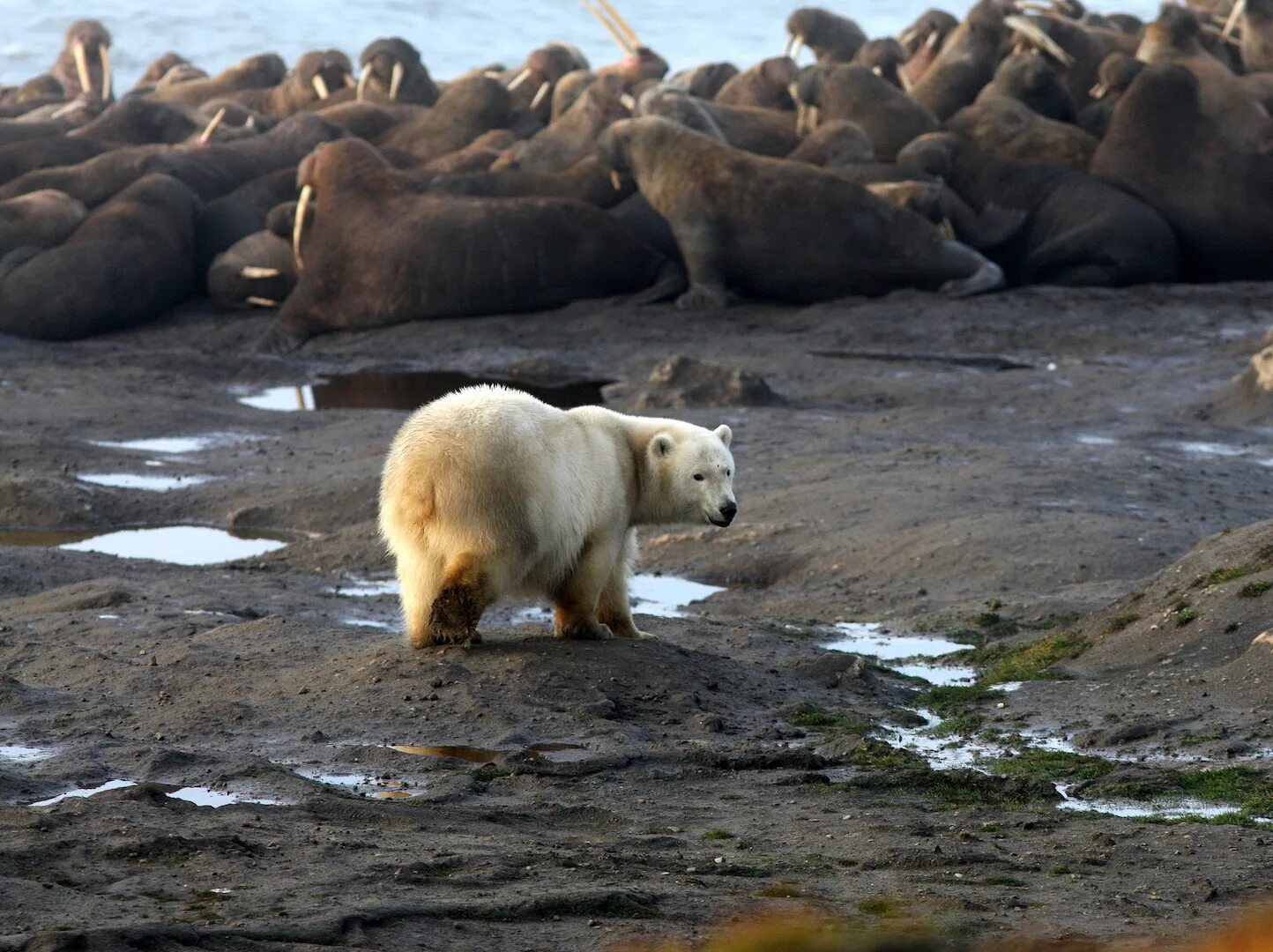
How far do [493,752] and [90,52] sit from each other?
111 ft

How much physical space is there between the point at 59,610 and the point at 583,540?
2902mm

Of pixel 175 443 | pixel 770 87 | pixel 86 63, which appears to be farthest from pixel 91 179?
pixel 86 63

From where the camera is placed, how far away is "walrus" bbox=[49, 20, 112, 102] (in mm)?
36531

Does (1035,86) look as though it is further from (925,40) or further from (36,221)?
(36,221)

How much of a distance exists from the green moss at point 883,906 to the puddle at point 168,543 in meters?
7.25

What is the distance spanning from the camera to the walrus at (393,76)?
100.0ft

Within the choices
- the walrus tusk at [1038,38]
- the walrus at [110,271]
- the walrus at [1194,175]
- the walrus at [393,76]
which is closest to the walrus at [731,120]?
the walrus tusk at [1038,38]

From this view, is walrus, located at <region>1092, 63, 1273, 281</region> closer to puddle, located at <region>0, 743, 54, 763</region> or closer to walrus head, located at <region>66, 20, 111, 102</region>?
puddle, located at <region>0, 743, 54, 763</region>

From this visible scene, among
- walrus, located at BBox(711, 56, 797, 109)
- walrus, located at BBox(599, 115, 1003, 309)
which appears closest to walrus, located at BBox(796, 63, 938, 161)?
walrus, located at BBox(711, 56, 797, 109)

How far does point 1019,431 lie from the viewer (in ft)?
46.0

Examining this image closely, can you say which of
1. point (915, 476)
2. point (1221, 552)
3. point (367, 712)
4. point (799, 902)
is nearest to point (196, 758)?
point (367, 712)

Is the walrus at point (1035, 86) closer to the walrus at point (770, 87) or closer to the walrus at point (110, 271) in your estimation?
the walrus at point (770, 87)

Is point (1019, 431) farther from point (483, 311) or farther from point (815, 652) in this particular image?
point (483, 311)

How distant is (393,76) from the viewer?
30.5 meters
